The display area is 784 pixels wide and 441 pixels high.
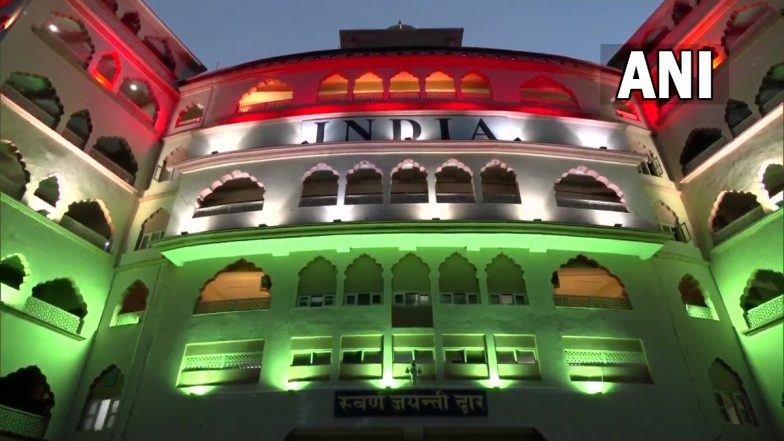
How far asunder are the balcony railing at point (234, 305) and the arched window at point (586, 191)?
10.6m

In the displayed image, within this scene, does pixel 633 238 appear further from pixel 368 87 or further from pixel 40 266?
pixel 40 266

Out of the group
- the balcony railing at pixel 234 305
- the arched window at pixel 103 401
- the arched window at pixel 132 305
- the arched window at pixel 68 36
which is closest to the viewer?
the arched window at pixel 103 401

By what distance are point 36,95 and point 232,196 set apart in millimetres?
8601

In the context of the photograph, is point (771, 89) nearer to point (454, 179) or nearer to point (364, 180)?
point (454, 179)

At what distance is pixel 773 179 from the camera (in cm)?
1888

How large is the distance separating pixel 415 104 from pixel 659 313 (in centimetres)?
1162

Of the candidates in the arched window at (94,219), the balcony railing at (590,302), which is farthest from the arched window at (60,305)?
the balcony railing at (590,302)

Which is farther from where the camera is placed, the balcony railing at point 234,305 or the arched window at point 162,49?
the arched window at point 162,49

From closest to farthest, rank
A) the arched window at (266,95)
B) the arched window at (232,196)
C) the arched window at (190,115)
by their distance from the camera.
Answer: the arched window at (232,196) → the arched window at (266,95) → the arched window at (190,115)

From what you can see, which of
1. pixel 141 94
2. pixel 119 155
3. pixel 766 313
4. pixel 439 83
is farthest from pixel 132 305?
pixel 766 313

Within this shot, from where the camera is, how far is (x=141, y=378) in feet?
51.1

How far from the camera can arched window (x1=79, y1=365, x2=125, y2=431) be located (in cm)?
1555

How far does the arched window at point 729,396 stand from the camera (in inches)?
591

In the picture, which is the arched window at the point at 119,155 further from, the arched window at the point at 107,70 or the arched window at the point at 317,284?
the arched window at the point at 317,284
